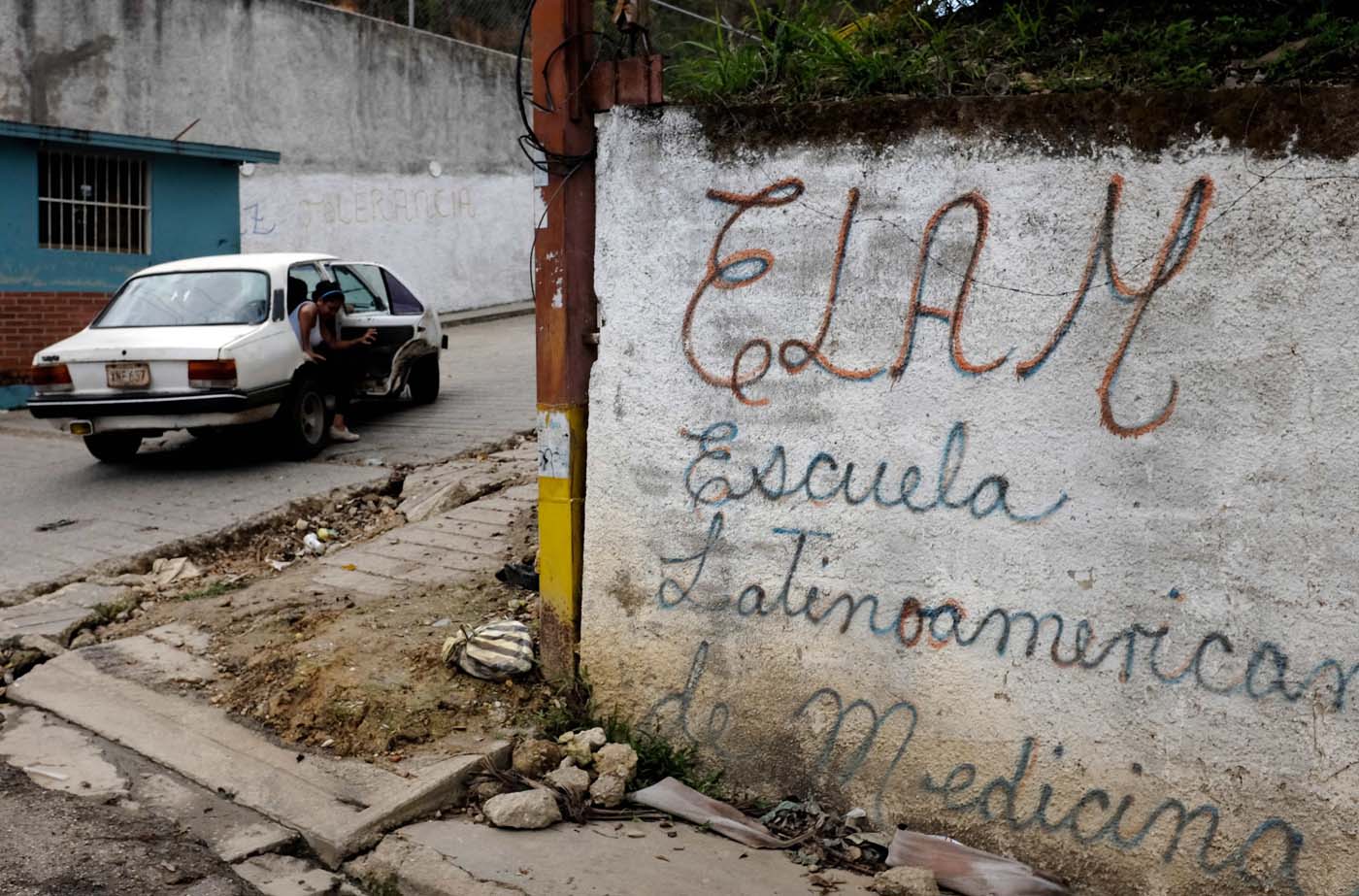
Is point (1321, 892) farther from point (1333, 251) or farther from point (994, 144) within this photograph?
point (994, 144)

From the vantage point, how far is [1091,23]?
13.9ft

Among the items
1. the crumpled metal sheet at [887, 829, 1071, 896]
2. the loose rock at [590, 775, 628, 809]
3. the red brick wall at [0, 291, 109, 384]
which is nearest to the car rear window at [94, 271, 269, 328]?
the red brick wall at [0, 291, 109, 384]

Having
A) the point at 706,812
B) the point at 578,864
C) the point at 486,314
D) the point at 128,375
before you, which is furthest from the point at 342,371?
the point at 486,314

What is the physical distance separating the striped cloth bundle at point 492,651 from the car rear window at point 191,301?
15.7ft

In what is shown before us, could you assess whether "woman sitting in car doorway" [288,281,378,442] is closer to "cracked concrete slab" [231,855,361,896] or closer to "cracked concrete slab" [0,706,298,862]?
"cracked concrete slab" [0,706,298,862]

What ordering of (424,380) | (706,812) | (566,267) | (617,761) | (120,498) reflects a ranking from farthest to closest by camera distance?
1. (424,380)
2. (120,498)
3. (566,267)
4. (617,761)
5. (706,812)

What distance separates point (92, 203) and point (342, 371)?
18.6 feet

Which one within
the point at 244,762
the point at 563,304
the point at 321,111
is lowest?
the point at 244,762

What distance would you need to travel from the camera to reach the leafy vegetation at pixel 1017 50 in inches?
143

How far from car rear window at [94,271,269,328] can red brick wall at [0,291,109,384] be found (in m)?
3.85

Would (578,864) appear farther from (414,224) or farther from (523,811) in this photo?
(414,224)

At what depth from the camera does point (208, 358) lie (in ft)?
26.3

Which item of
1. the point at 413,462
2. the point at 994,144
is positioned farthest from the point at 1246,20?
the point at 413,462

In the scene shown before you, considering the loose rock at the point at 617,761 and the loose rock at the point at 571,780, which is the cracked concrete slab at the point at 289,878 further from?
the loose rock at the point at 617,761
